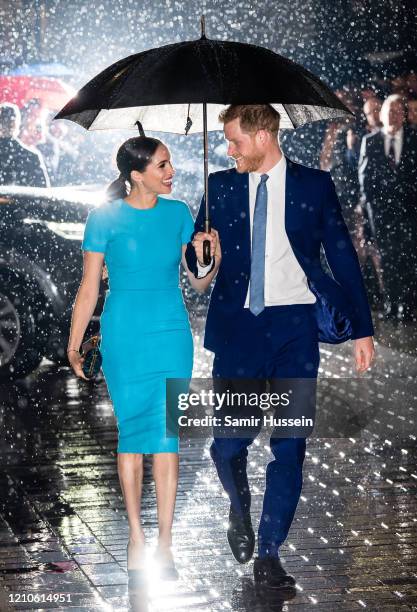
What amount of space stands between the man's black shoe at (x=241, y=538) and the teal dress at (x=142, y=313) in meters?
0.41

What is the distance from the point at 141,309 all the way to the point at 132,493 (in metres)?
0.72

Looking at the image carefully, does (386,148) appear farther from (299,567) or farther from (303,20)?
(299,567)

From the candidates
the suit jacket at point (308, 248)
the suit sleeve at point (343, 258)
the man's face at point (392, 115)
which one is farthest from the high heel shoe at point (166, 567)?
the man's face at point (392, 115)

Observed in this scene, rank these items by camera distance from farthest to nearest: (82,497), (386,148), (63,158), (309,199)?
(386,148), (63,158), (82,497), (309,199)

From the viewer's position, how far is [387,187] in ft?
47.2

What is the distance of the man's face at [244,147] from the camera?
5.30m

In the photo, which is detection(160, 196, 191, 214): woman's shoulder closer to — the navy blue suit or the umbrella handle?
the navy blue suit

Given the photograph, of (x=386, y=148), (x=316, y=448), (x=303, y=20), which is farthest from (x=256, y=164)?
(x=386, y=148)

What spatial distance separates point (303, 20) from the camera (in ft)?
43.3

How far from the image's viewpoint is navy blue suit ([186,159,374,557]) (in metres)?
5.30

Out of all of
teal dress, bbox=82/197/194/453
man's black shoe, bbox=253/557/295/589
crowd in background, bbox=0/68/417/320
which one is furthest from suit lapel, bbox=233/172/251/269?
crowd in background, bbox=0/68/417/320

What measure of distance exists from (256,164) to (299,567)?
159cm

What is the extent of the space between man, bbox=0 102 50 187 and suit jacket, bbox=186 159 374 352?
532 centimetres

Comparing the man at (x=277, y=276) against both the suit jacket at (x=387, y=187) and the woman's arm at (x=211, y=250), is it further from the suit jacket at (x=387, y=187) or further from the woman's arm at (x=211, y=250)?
the suit jacket at (x=387, y=187)
